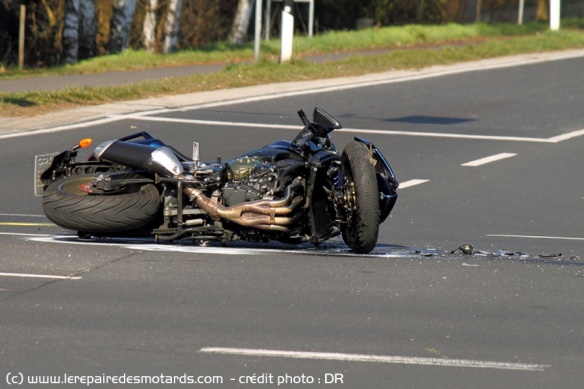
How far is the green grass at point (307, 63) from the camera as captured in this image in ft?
72.4

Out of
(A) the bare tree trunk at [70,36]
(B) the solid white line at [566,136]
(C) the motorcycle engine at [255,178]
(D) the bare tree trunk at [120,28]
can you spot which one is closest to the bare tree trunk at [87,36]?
(D) the bare tree trunk at [120,28]

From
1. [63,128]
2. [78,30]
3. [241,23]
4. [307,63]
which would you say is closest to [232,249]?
[63,128]

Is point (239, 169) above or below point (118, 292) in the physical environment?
above

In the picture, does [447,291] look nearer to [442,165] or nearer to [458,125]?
[442,165]

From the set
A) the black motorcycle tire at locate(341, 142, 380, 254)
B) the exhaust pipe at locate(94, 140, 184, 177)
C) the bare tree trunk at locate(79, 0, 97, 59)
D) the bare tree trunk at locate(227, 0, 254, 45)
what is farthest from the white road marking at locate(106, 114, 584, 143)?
the bare tree trunk at locate(227, 0, 254, 45)

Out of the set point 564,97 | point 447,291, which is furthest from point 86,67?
point 447,291

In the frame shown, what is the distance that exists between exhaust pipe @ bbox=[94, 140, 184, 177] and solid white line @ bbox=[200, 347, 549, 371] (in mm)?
3269

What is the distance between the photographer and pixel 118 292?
25.4 feet

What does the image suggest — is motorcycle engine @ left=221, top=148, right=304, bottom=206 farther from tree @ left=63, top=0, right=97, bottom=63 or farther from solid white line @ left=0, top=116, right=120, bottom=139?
tree @ left=63, top=0, right=97, bottom=63

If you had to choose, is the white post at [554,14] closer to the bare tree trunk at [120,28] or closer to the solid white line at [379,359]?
the bare tree trunk at [120,28]

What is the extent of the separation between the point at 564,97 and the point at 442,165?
351 inches

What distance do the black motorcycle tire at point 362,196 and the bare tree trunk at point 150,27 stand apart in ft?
91.8

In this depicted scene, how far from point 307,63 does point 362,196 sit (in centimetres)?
2011

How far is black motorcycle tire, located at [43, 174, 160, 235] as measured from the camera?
9.34m
